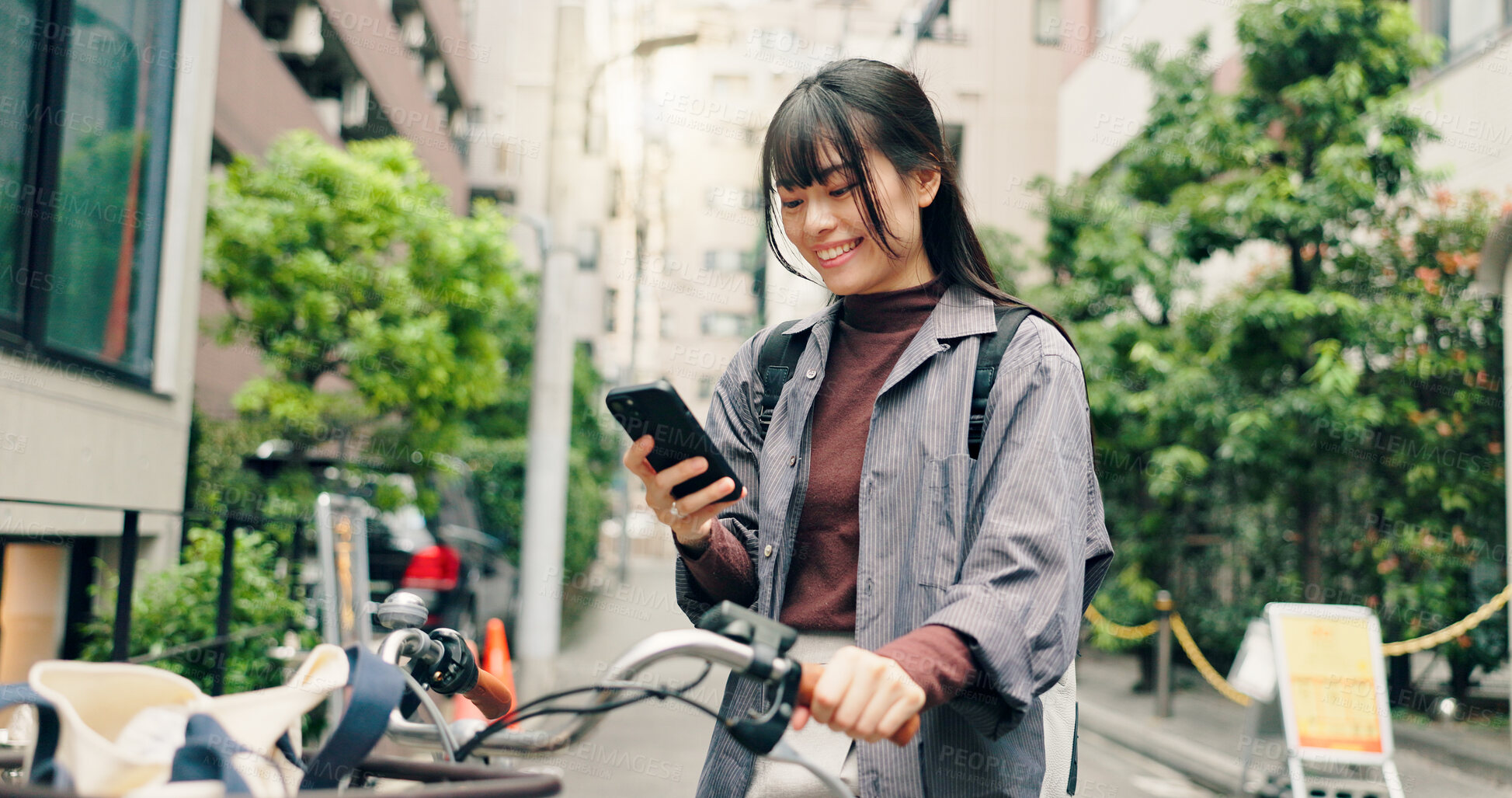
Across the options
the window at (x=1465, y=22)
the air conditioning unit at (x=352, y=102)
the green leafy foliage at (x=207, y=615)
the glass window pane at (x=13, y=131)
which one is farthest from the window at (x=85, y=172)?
the air conditioning unit at (x=352, y=102)

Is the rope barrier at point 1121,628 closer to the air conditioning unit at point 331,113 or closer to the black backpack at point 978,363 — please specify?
the black backpack at point 978,363

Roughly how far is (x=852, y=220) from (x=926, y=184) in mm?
175

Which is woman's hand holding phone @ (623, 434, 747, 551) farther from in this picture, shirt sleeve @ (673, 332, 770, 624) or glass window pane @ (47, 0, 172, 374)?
glass window pane @ (47, 0, 172, 374)

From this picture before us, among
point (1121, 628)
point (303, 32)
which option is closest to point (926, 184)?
point (1121, 628)

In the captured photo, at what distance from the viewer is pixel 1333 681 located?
5668 millimetres

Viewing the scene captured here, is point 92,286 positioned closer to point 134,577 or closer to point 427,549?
point 134,577

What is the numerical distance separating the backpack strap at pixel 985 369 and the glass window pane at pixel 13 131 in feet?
15.3

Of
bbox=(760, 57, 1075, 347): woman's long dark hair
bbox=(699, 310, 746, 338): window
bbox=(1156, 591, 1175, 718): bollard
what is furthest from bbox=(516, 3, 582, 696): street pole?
bbox=(699, 310, 746, 338): window

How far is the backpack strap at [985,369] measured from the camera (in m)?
1.61

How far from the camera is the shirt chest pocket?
1.54 m

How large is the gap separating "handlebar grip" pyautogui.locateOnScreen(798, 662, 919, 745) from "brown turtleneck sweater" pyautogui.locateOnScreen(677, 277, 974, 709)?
1.18 feet

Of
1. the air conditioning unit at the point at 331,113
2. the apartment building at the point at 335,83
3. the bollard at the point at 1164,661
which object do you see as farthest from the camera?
the air conditioning unit at the point at 331,113

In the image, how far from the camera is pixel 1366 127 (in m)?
7.60

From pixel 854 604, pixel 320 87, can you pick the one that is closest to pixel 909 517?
pixel 854 604
